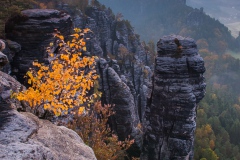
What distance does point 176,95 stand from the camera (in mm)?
24469

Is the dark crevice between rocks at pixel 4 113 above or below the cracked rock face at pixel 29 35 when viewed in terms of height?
below

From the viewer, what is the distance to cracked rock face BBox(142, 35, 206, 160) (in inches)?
951

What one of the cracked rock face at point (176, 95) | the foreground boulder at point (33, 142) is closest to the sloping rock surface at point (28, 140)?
the foreground boulder at point (33, 142)

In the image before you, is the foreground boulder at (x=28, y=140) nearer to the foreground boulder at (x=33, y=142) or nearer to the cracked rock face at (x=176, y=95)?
the foreground boulder at (x=33, y=142)

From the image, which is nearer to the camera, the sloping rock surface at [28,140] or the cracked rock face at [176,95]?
the sloping rock surface at [28,140]

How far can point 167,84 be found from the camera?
25.0 meters

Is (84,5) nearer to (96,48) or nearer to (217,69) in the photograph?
(96,48)

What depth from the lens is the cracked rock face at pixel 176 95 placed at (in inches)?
951

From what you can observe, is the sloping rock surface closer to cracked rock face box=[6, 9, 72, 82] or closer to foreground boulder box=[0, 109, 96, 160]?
foreground boulder box=[0, 109, 96, 160]

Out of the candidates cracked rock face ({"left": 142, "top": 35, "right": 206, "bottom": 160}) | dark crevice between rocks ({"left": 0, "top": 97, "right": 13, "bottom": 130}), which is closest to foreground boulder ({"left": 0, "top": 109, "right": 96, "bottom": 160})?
dark crevice between rocks ({"left": 0, "top": 97, "right": 13, "bottom": 130})

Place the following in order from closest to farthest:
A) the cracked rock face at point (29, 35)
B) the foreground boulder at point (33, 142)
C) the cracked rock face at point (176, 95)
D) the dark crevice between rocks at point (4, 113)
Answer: the foreground boulder at point (33, 142) → the dark crevice between rocks at point (4, 113) → the cracked rock face at point (29, 35) → the cracked rock face at point (176, 95)

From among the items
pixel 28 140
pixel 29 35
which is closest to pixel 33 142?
pixel 28 140

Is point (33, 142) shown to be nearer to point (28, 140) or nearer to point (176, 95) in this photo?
point (28, 140)

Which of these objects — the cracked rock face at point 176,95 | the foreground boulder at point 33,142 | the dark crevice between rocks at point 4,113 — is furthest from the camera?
the cracked rock face at point 176,95
